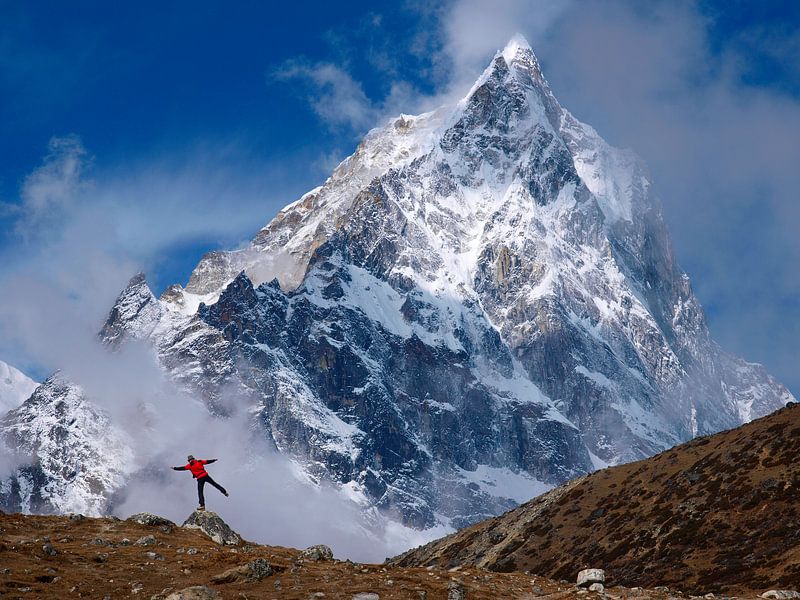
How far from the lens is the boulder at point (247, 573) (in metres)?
37.9

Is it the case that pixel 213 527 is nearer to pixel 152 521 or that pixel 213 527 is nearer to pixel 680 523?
pixel 152 521

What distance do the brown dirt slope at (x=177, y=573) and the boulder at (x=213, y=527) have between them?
1810 millimetres

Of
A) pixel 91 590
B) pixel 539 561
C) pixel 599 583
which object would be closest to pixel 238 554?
pixel 91 590

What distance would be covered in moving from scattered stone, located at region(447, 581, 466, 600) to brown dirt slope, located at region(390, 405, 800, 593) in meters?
29.1

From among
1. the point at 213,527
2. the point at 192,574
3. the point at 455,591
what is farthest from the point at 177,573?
the point at 455,591

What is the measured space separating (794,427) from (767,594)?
5310 centimetres

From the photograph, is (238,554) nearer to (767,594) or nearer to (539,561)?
(767,594)

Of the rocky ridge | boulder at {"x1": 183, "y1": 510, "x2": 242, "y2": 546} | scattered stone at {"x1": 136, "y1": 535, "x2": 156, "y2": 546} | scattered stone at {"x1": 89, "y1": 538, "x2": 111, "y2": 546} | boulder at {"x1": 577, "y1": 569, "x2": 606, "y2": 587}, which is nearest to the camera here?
the rocky ridge

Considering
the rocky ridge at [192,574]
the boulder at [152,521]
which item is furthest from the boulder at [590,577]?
the boulder at [152,521]

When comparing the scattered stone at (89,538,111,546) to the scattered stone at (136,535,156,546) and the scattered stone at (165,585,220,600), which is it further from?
the scattered stone at (165,585,220,600)

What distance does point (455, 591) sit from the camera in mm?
38312

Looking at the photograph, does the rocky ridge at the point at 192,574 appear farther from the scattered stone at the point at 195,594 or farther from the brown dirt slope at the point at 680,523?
the brown dirt slope at the point at 680,523

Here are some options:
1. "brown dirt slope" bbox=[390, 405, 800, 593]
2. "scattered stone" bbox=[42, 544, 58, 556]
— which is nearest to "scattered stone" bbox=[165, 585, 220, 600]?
"scattered stone" bbox=[42, 544, 58, 556]

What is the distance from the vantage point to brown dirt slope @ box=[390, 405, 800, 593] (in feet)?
241
